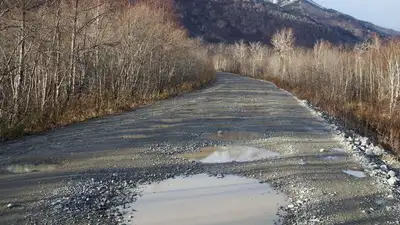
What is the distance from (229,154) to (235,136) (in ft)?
7.99

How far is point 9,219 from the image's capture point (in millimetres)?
5426

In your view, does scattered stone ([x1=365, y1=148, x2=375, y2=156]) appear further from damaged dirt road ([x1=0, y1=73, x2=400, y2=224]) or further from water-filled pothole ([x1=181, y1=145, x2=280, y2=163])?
water-filled pothole ([x1=181, y1=145, x2=280, y2=163])

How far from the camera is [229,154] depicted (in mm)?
10008

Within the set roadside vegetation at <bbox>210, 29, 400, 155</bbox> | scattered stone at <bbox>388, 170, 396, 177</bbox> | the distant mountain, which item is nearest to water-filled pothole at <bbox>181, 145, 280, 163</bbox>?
scattered stone at <bbox>388, 170, 396, 177</bbox>

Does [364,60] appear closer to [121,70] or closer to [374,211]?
[121,70]

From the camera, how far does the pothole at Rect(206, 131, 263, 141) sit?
39.2 feet

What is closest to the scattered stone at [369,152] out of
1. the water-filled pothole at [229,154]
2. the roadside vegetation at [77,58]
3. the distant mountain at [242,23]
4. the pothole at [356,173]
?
the pothole at [356,173]

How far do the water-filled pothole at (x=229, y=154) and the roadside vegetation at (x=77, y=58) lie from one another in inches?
194

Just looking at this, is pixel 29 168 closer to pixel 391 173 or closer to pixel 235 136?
pixel 235 136

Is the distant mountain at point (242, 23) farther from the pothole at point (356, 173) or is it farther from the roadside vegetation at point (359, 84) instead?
the pothole at point (356, 173)

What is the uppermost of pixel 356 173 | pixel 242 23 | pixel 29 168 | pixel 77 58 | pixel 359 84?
pixel 242 23

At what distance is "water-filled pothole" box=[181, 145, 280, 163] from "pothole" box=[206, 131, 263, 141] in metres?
1.06

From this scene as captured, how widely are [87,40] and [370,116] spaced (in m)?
13.1

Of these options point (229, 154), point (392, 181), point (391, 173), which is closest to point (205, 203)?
point (229, 154)
